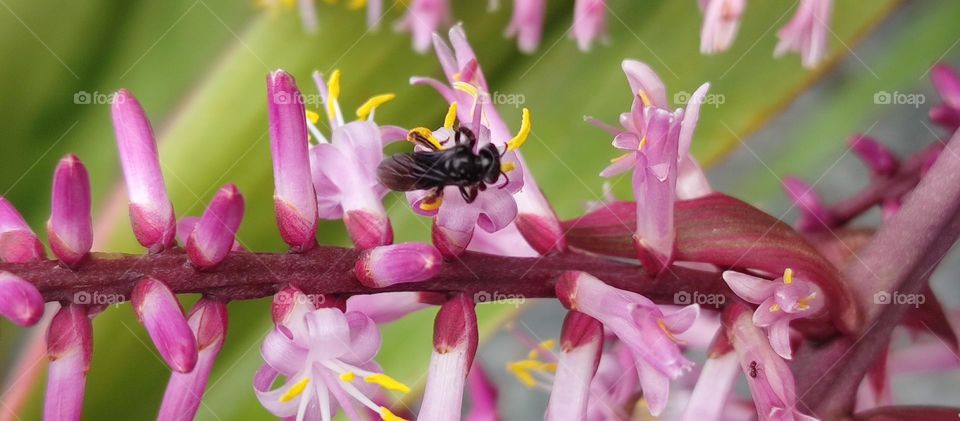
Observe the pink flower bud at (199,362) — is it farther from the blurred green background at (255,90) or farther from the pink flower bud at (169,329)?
the blurred green background at (255,90)

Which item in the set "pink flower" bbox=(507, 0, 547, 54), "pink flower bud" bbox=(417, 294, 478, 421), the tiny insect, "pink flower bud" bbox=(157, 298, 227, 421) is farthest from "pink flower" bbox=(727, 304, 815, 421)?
"pink flower" bbox=(507, 0, 547, 54)

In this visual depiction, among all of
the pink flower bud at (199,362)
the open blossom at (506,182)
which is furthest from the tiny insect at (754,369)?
the pink flower bud at (199,362)

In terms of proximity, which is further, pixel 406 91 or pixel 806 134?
pixel 806 134

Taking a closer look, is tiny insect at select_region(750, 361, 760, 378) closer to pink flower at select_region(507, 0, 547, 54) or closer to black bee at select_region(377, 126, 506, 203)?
black bee at select_region(377, 126, 506, 203)

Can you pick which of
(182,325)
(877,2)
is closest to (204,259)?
(182,325)

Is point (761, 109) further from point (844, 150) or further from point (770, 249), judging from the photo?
point (770, 249)

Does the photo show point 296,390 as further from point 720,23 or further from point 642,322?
point 720,23
